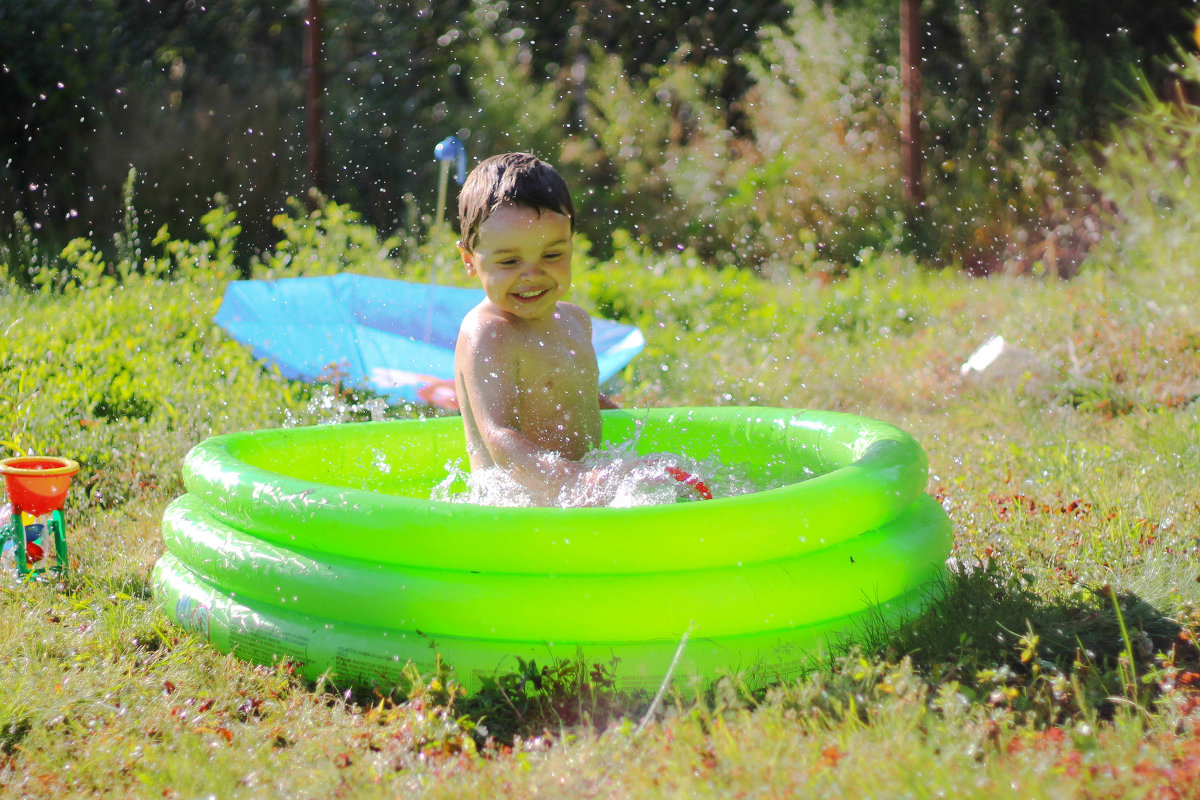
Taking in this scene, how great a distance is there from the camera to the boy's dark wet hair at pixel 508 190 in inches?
107

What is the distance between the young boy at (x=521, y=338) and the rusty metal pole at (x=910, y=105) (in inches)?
210

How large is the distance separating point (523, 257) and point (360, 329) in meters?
2.59

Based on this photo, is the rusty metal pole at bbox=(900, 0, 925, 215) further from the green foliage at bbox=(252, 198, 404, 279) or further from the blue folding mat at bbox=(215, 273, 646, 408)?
the green foliage at bbox=(252, 198, 404, 279)

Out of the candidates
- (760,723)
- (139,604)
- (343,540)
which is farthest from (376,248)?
(760,723)

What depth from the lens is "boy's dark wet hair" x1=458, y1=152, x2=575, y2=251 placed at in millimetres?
2719

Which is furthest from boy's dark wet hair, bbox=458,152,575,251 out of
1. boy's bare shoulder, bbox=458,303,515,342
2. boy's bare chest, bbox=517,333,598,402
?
boy's bare chest, bbox=517,333,598,402

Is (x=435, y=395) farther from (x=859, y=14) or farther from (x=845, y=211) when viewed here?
(x=859, y=14)

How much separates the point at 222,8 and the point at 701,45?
452cm

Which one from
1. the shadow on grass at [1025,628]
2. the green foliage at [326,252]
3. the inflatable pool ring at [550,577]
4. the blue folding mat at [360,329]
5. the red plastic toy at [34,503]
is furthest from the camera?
the green foliage at [326,252]

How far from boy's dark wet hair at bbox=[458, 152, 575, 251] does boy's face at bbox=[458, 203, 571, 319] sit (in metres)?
0.02

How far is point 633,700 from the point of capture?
2.15m

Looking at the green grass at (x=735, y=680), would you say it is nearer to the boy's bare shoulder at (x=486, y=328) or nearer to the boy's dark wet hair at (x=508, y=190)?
the boy's bare shoulder at (x=486, y=328)

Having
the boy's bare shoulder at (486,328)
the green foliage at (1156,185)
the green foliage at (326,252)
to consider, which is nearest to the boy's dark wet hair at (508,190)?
the boy's bare shoulder at (486,328)

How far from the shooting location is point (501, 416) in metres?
2.78
